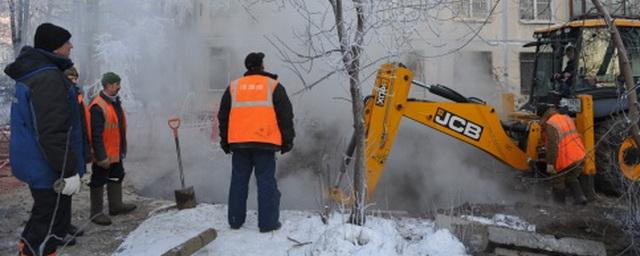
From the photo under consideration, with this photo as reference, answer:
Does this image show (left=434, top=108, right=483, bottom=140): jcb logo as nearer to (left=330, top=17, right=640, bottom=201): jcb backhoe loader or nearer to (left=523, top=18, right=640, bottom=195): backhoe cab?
(left=330, top=17, right=640, bottom=201): jcb backhoe loader

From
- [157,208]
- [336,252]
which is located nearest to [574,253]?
[336,252]

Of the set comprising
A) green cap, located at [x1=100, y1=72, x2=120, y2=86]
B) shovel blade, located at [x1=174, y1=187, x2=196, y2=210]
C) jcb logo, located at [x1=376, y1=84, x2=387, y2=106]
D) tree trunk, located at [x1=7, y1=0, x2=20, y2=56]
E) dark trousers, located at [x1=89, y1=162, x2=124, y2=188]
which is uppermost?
tree trunk, located at [x1=7, y1=0, x2=20, y2=56]

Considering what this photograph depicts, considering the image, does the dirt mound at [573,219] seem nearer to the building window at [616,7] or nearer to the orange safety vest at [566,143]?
the orange safety vest at [566,143]

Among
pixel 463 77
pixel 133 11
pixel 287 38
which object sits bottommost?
pixel 463 77

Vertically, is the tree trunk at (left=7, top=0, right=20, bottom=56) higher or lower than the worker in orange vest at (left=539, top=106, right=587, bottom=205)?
higher

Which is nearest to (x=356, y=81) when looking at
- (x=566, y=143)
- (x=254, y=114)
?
(x=254, y=114)

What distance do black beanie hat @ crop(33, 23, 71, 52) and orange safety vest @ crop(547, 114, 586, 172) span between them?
5145mm

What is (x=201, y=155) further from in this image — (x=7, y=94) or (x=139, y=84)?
(x=7, y=94)

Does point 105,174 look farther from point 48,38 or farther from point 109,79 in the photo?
point 48,38

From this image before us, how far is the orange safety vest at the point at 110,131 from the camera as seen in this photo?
5578 millimetres

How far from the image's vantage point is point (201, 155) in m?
9.46

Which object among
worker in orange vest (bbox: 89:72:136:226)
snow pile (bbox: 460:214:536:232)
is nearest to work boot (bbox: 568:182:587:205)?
snow pile (bbox: 460:214:536:232)

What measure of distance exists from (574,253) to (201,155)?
669 cm

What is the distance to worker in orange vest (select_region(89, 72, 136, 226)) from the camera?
212 inches
